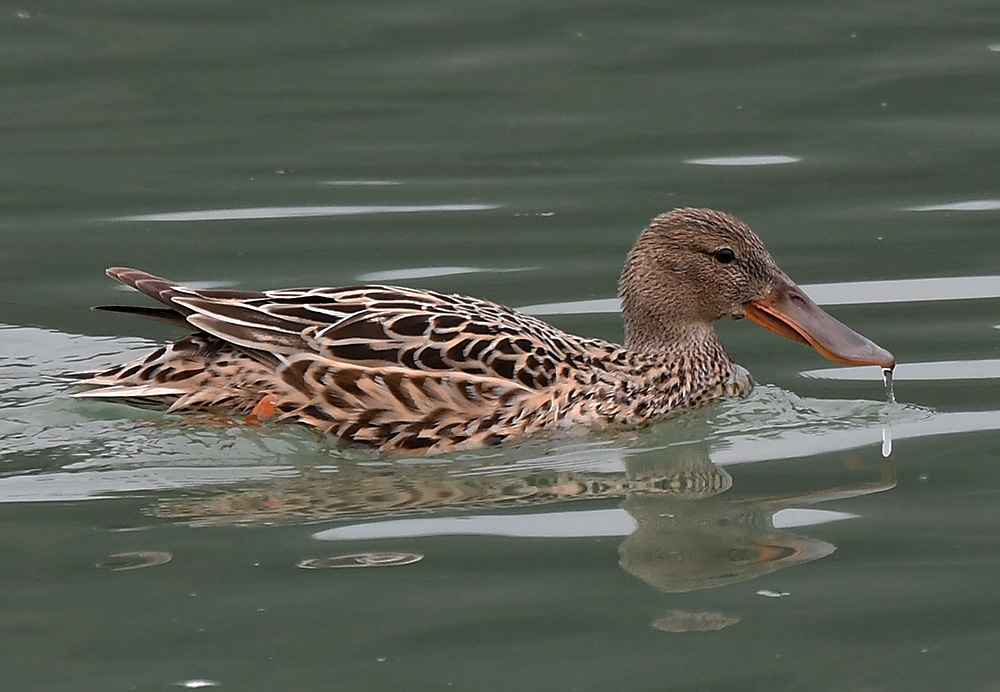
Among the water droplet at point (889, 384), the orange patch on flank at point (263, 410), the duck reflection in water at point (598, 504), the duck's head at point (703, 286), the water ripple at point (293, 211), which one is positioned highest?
the water ripple at point (293, 211)

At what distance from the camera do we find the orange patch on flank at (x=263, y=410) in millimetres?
8742

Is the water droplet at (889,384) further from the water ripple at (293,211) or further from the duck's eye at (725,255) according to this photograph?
the water ripple at (293,211)

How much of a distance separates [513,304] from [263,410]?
2.14 meters

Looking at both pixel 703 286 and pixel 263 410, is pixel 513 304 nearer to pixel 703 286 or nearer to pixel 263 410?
pixel 703 286

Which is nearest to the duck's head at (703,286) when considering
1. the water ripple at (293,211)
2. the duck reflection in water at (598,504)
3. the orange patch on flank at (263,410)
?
the duck reflection in water at (598,504)

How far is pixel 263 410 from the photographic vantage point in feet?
28.7

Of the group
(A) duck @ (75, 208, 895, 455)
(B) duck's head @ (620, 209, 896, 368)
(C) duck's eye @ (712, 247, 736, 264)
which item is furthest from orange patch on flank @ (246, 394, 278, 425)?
(C) duck's eye @ (712, 247, 736, 264)

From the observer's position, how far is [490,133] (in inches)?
513

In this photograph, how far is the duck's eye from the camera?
9.29 meters

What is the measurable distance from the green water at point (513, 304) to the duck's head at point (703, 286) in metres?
0.37

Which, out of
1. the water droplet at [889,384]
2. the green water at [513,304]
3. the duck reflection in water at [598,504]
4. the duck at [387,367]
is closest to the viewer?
the green water at [513,304]

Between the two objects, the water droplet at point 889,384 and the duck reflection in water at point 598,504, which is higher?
the water droplet at point 889,384

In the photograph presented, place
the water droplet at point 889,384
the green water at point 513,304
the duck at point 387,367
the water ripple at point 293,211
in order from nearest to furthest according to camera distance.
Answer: the green water at point 513,304 → the duck at point 387,367 → the water droplet at point 889,384 → the water ripple at point 293,211

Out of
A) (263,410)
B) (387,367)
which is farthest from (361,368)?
(263,410)
